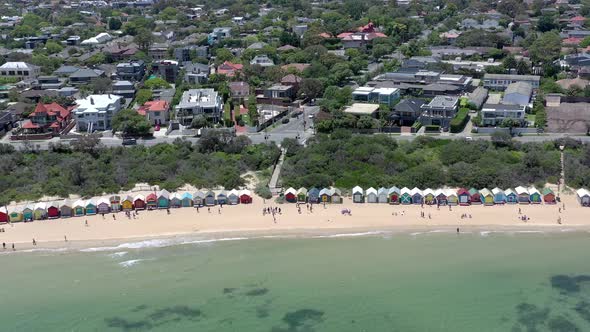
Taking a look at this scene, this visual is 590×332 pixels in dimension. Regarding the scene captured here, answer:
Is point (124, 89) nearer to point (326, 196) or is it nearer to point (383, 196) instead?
point (326, 196)

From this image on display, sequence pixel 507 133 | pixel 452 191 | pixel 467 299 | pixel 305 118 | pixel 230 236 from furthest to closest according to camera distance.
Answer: pixel 305 118 < pixel 507 133 < pixel 452 191 < pixel 230 236 < pixel 467 299

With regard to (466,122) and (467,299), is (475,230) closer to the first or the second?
(467,299)

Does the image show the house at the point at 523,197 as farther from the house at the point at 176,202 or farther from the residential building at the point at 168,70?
the residential building at the point at 168,70

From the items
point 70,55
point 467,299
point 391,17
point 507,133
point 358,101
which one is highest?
point 391,17

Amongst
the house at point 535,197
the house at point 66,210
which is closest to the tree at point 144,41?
the house at point 66,210

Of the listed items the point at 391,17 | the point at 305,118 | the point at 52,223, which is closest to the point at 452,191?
the point at 305,118

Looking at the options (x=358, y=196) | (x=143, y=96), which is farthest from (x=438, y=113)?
(x=143, y=96)

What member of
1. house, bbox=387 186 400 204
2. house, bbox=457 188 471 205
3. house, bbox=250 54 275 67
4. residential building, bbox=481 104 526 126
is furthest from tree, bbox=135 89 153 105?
house, bbox=457 188 471 205
